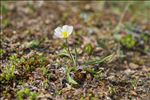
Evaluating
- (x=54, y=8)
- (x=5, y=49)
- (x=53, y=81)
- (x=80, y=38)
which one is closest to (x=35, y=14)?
(x=54, y=8)

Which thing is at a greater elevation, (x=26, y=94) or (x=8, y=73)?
(x=8, y=73)

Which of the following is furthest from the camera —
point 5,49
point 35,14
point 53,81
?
point 35,14

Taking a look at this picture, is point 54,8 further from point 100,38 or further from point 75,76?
point 75,76

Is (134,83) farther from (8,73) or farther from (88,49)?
(8,73)

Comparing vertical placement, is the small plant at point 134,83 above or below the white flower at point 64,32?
below

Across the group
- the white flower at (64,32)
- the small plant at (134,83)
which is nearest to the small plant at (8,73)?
the white flower at (64,32)

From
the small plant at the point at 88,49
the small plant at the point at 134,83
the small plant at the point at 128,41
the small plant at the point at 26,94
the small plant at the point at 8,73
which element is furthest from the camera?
Answer: the small plant at the point at 128,41

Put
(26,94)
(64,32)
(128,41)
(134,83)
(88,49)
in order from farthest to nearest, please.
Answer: (128,41) < (88,49) < (134,83) < (64,32) < (26,94)

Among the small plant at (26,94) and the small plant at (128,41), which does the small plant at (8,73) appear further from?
the small plant at (128,41)

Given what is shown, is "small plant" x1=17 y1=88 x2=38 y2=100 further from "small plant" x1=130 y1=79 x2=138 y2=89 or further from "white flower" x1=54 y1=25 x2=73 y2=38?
"small plant" x1=130 y1=79 x2=138 y2=89

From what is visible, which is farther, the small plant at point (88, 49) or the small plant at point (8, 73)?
the small plant at point (88, 49)

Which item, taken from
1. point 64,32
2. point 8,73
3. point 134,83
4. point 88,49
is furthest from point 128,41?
point 8,73
